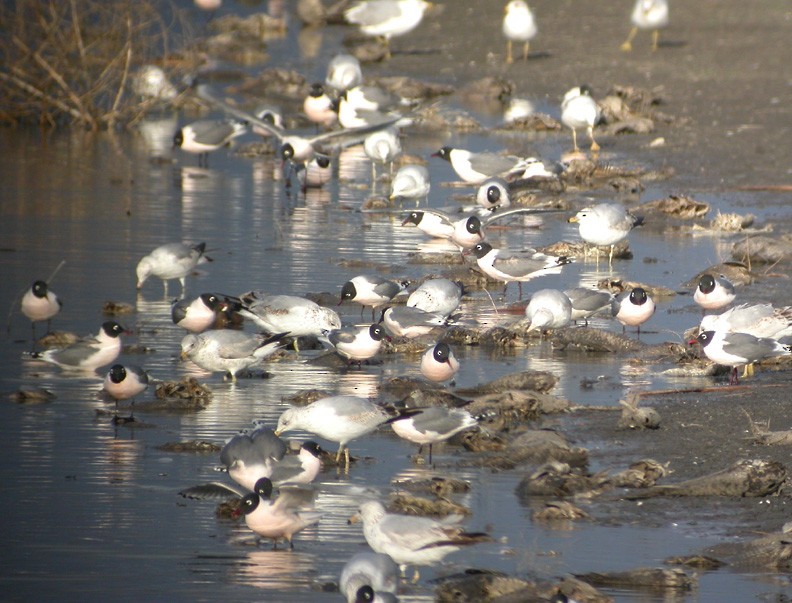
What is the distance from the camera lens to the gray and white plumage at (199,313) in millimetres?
11234

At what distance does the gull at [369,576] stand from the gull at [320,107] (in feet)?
55.0

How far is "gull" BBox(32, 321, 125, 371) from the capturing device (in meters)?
10.2

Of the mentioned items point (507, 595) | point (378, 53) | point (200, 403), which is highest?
point (378, 53)

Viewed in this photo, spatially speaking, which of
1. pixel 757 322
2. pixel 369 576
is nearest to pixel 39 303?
pixel 757 322

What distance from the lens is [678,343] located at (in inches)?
429

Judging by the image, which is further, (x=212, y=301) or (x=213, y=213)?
(x=213, y=213)

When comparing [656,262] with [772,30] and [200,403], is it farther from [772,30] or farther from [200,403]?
[772,30]

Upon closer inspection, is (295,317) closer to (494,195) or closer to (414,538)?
(414,538)

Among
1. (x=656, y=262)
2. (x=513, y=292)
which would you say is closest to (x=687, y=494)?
(x=513, y=292)

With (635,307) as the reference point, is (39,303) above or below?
above

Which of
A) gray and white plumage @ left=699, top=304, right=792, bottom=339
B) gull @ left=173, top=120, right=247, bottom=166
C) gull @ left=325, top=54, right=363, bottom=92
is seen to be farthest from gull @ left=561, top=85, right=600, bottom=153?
gray and white plumage @ left=699, top=304, right=792, bottom=339

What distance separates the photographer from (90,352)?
404 inches

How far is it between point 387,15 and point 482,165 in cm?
1347

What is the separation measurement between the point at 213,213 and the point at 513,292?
4.61 meters
